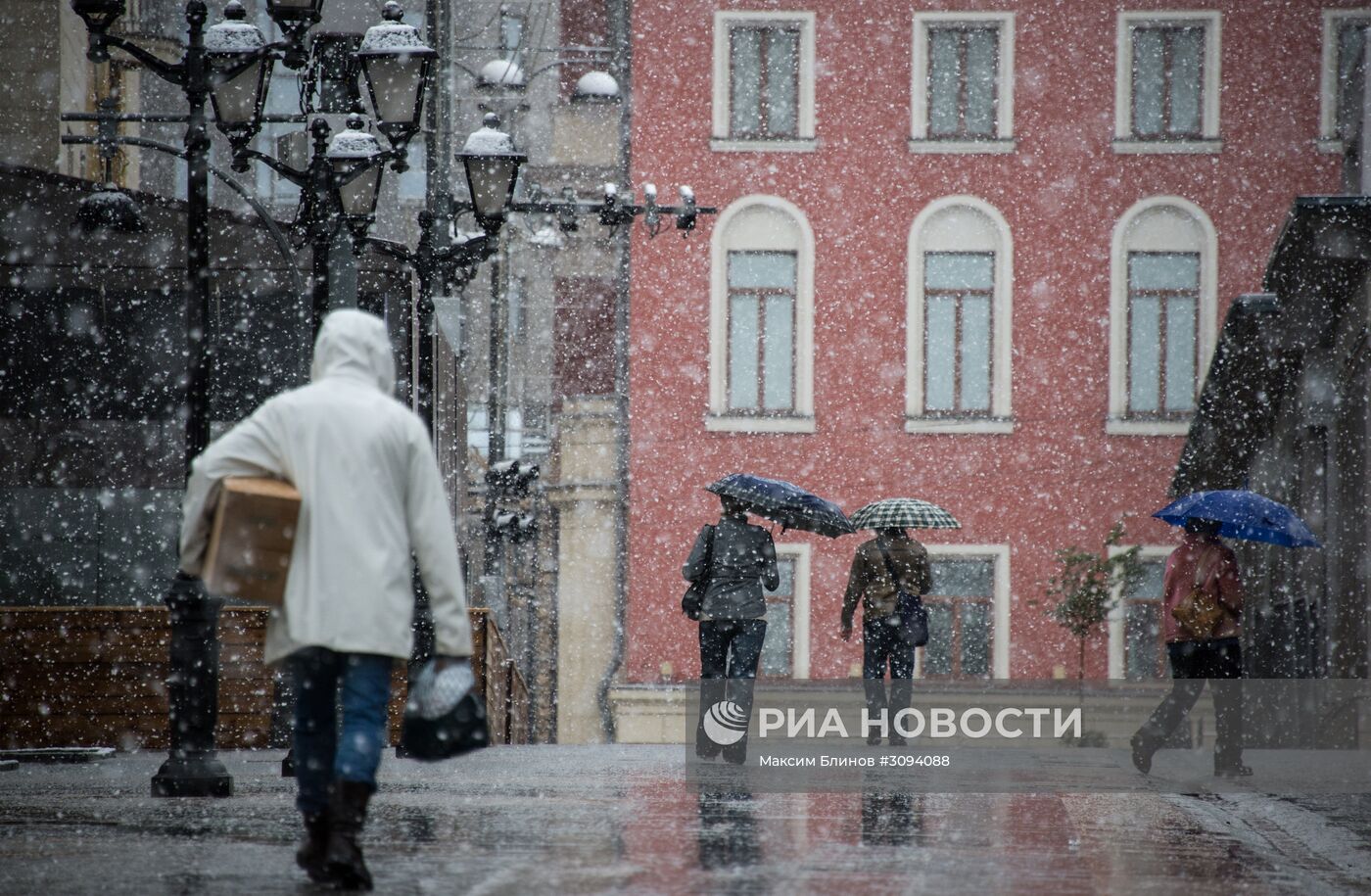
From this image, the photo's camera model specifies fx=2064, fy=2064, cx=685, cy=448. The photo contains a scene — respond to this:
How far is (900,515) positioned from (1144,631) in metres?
15.1

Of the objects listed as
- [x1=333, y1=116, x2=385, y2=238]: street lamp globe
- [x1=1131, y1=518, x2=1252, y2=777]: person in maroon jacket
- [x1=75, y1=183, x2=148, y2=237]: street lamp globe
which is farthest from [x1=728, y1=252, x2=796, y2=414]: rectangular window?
[x1=1131, y1=518, x2=1252, y2=777]: person in maroon jacket

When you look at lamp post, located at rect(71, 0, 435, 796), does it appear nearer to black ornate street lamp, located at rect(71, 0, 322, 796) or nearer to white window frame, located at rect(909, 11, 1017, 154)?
black ornate street lamp, located at rect(71, 0, 322, 796)

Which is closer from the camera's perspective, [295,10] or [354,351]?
[354,351]

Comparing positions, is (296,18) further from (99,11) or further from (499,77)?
(499,77)

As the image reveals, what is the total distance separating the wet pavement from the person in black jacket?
154 centimetres

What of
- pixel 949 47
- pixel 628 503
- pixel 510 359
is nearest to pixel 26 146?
pixel 628 503

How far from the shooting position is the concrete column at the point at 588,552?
32531 millimetres

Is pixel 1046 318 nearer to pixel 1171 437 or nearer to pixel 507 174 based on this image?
pixel 1171 437

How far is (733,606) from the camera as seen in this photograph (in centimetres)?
1255

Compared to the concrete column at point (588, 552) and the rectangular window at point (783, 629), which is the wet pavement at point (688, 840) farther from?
the concrete column at point (588, 552)

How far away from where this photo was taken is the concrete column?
32.5m

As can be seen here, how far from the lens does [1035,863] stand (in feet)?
22.7

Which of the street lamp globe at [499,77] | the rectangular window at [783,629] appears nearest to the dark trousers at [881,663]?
the street lamp globe at [499,77]

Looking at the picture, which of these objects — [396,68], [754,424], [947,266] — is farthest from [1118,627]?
[396,68]
